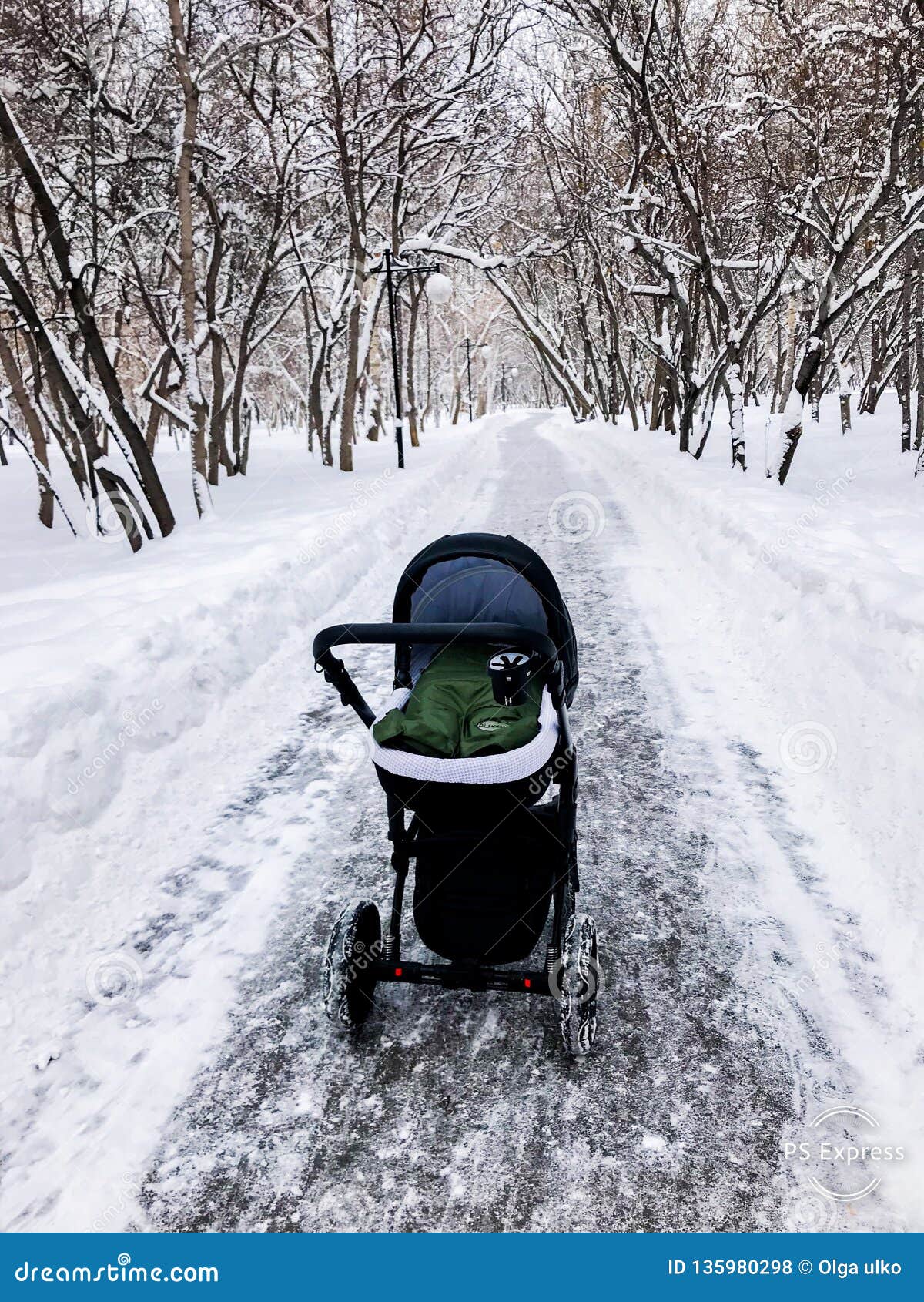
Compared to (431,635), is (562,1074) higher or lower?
lower

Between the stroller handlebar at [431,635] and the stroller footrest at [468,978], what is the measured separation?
109cm

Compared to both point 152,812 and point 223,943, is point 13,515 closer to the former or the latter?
point 152,812

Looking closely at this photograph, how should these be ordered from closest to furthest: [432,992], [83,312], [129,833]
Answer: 1. [432,992]
2. [129,833]
3. [83,312]

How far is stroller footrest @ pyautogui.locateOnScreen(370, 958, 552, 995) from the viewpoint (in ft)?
8.52

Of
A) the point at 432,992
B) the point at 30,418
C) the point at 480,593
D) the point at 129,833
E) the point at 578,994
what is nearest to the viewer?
the point at 578,994

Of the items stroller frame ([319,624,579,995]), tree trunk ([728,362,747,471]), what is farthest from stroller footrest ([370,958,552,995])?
A: tree trunk ([728,362,747,471])

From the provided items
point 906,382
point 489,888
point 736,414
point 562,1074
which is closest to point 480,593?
point 489,888

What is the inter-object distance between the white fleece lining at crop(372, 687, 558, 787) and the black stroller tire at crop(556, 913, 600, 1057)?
66cm

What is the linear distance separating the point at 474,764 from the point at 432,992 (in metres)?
1.18

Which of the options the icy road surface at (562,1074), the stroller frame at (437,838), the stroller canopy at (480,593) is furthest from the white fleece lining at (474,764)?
the icy road surface at (562,1074)

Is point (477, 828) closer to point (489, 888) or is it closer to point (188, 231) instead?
point (489, 888)

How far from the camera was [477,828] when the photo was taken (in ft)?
8.86

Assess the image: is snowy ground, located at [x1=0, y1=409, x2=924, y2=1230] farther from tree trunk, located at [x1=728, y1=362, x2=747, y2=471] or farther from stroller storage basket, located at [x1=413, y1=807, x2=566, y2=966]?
tree trunk, located at [x1=728, y1=362, x2=747, y2=471]
